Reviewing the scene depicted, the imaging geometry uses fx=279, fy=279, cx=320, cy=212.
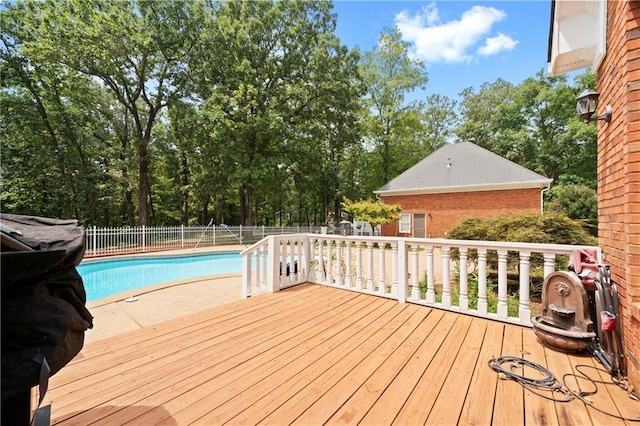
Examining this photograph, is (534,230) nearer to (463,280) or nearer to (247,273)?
(463,280)

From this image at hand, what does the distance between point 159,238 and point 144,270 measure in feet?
10.8

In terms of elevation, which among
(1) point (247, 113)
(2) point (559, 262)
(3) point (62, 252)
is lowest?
(2) point (559, 262)

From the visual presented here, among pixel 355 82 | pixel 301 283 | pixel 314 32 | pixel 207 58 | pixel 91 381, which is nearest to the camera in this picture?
pixel 91 381

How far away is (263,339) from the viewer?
2.69 m

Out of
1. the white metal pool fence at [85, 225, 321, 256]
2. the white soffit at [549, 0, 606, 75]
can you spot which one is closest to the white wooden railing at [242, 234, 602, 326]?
the white soffit at [549, 0, 606, 75]

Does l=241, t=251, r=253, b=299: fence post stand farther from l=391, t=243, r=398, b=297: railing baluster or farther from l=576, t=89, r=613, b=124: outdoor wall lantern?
l=576, t=89, r=613, b=124: outdoor wall lantern

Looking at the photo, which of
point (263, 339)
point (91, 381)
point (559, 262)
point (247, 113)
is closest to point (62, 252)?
point (91, 381)

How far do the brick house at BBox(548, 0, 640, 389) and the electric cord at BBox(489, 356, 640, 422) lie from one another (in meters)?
0.25

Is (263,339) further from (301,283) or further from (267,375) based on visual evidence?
(301,283)

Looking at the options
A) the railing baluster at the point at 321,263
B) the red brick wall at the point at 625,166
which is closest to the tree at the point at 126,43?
the railing baluster at the point at 321,263

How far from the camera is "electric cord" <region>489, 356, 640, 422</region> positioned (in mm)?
1805

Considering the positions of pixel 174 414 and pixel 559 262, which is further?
pixel 559 262

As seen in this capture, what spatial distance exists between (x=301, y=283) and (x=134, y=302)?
2.93m

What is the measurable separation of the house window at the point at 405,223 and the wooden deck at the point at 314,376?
46.3 feet
